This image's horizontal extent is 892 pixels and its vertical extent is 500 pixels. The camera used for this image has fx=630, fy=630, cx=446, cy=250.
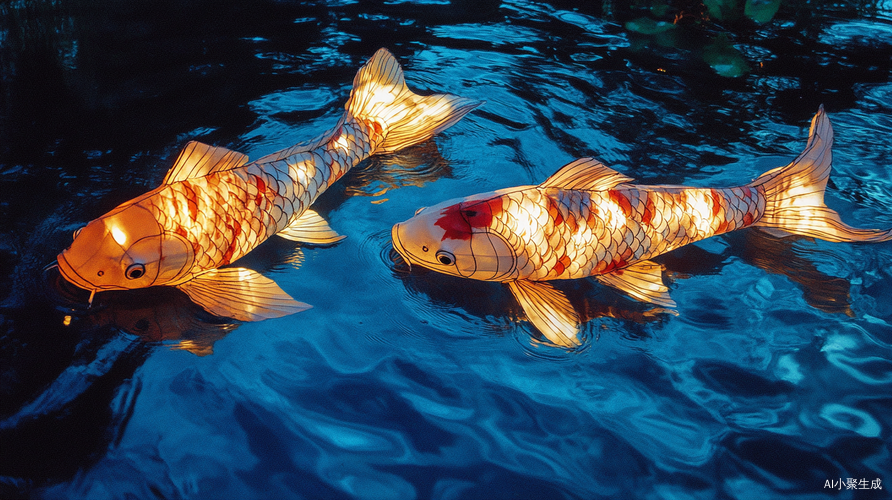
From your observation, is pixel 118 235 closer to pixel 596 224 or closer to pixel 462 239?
pixel 462 239

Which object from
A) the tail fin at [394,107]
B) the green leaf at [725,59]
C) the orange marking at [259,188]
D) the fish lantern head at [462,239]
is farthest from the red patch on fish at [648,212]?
the green leaf at [725,59]

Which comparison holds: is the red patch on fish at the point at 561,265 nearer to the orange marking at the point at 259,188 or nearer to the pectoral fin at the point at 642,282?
the pectoral fin at the point at 642,282

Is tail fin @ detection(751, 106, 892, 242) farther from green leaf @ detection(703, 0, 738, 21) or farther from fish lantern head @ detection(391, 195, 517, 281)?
green leaf @ detection(703, 0, 738, 21)

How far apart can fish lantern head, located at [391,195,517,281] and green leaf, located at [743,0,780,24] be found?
244 inches

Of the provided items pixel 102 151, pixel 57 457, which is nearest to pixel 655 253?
pixel 57 457

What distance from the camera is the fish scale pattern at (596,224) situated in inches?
143

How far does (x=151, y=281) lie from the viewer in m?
3.61

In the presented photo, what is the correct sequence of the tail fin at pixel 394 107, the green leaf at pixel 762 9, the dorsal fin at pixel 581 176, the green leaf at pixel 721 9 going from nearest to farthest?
the dorsal fin at pixel 581 176, the tail fin at pixel 394 107, the green leaf at pixel 762 9, the green leaf at pixel 721 9

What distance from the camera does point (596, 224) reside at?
12.2 feet

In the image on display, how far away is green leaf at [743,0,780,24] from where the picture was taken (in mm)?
7889

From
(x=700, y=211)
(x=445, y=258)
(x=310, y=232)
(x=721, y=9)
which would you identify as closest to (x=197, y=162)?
(x=310, y=232)

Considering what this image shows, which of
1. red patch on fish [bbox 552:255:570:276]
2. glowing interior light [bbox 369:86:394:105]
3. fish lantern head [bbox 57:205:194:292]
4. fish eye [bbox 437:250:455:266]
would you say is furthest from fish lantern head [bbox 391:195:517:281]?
glowing interior light [bbox 369:86:394:105]

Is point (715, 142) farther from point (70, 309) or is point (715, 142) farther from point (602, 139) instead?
point (70, 309)

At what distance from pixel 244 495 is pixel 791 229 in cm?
381
